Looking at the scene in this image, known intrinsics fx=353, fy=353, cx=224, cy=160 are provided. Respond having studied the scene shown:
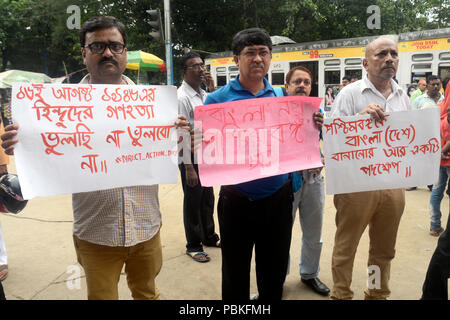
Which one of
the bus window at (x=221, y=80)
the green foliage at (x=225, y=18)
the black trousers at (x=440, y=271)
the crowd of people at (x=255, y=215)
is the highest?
the green foliage at (x=225, y=18)

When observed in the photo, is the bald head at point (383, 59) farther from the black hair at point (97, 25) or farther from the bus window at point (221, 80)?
the bus window at point (221, 80)

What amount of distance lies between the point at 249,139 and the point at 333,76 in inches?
413

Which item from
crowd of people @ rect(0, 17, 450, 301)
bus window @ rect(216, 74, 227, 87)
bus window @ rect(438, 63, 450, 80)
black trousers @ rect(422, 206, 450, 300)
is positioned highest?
bus window @ rect(216, 74, 227, 87)

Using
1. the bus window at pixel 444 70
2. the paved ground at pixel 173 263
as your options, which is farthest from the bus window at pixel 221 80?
the paved ground at pixel 173 263

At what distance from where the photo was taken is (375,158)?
93.6 inches

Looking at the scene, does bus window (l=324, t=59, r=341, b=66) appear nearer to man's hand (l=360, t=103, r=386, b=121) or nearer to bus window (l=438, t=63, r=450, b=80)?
bus window (l=438, t=63, r=450, b=80)

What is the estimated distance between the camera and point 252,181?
212cm

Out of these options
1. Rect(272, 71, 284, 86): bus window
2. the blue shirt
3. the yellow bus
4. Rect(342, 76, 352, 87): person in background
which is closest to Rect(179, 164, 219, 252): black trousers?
the blue shirt

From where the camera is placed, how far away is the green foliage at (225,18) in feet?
65.3

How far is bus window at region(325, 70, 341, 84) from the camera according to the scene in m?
11.5

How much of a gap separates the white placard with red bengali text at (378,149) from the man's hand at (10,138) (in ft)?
5.77

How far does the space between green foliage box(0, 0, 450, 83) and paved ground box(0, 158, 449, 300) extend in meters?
15.3

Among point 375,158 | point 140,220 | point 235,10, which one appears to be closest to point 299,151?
point 375,158
